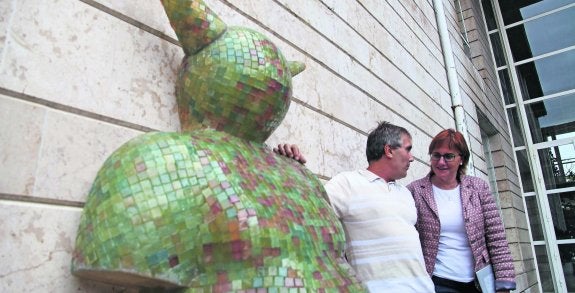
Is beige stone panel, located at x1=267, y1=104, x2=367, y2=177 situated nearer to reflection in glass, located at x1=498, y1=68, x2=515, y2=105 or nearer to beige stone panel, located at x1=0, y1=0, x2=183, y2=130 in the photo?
beige stone panel, located at x1=0, y1=0, x2=183, y2=130

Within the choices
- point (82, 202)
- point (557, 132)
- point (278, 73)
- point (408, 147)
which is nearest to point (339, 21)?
point (408, 147)

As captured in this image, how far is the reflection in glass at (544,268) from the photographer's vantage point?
6.07m

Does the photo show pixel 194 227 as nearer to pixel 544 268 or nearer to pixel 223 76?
pixel 223 76

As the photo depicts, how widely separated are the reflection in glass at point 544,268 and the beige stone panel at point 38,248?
656 cm

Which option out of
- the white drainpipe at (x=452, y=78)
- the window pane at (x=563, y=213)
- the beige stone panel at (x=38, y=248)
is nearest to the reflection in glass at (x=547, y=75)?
the window pane at (x=563, y=213)

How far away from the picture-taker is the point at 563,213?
6.21 metres

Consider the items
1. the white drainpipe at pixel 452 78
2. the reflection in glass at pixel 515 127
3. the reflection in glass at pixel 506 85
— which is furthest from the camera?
the reflection in glass at pixel 506 85

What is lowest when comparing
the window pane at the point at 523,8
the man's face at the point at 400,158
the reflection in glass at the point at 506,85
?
the man's face at the point at 400,158

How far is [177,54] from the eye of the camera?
1.44 meters

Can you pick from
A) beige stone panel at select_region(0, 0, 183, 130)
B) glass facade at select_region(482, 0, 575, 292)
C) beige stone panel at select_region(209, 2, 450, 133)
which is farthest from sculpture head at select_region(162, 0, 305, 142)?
glass facade at select_region(482, 0, 575, 292)

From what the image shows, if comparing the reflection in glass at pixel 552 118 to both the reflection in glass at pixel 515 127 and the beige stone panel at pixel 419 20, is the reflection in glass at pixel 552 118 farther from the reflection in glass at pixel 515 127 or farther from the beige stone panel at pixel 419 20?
the beige stone panel at pixel 419 20

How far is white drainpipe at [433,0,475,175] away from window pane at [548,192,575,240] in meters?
2.70

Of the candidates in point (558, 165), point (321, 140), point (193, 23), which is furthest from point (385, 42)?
point (558, 165)

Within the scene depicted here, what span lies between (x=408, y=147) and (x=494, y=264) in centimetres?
62
